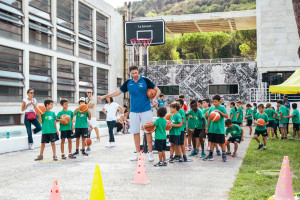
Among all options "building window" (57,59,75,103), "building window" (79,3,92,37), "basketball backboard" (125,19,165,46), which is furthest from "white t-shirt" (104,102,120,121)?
"building window" (79,3,92,37)

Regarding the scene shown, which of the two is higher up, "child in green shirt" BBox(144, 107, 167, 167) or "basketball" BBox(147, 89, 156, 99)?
"basketball" BBox(147, 89, 156, 99)

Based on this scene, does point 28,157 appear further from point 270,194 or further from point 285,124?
point 285,124

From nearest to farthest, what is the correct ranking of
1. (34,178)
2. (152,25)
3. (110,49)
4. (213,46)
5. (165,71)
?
1. (34,178)
2. (152,25)
3. (110,49)
4. (165,71)
5. (213,46)

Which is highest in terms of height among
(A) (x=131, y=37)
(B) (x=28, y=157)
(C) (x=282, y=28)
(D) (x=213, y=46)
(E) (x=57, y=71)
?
(D) (x=213, y=46)

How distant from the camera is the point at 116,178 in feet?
21.3

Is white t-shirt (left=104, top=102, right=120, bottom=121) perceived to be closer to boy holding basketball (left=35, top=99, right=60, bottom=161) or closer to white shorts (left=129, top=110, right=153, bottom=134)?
boy holding basketball (left=35, top=99, right=60, bottom=161)

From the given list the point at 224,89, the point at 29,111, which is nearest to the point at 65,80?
the point at 29,111

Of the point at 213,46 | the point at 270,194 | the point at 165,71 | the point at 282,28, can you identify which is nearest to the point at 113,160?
the point at 270,194

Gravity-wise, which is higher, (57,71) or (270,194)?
(57,71)

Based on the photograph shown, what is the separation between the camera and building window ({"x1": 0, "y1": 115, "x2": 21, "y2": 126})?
21484 mm

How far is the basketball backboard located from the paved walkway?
45.2 feet

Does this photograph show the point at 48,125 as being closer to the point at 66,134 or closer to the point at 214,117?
the point at 66,134

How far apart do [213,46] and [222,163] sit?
7570 centimetres

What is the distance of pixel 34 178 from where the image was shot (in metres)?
6.62
